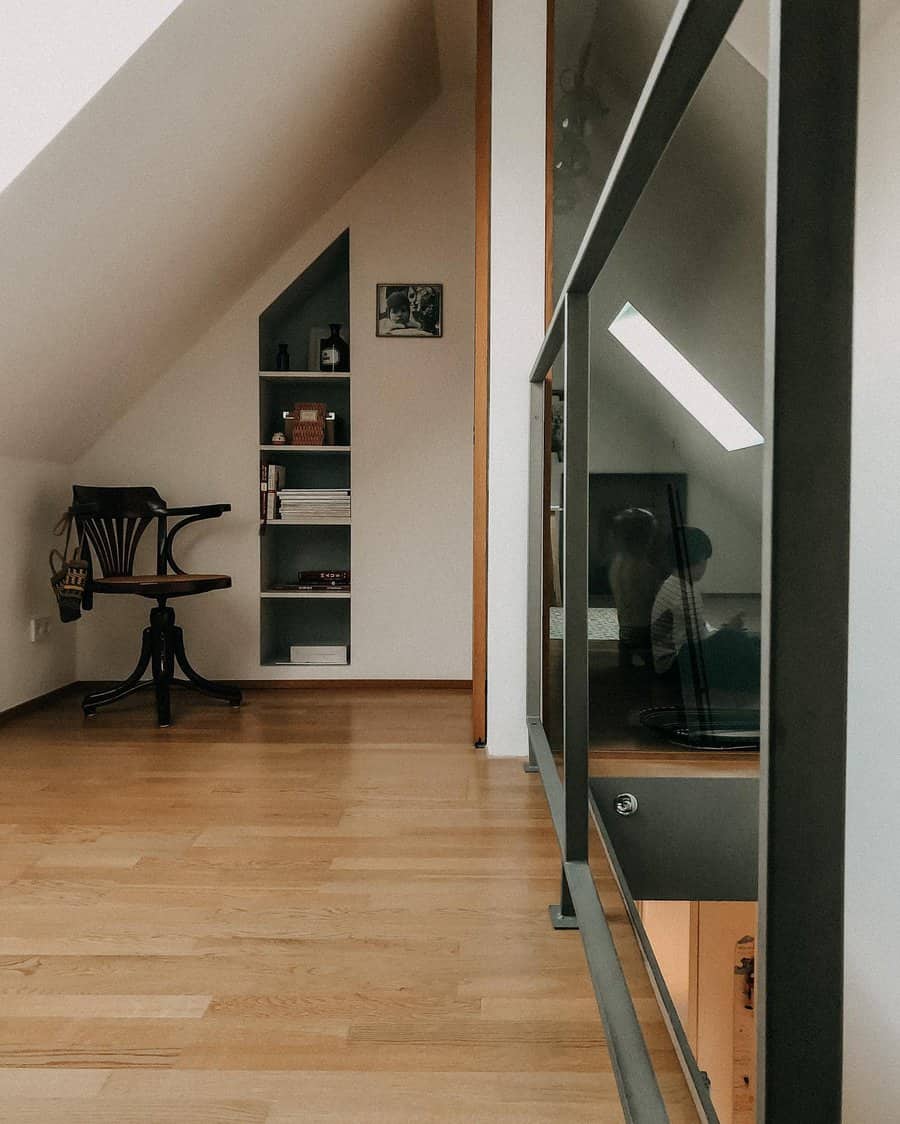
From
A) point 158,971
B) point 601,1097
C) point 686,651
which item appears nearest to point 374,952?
point 158,971

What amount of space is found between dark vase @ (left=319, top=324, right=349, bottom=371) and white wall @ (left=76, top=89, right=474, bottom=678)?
0.10 metres

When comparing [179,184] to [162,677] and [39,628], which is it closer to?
[162,677]

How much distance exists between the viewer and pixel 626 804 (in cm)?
219

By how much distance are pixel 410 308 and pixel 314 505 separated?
97 cm

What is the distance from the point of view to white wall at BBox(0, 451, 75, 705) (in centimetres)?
325

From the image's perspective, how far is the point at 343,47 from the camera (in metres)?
2.86

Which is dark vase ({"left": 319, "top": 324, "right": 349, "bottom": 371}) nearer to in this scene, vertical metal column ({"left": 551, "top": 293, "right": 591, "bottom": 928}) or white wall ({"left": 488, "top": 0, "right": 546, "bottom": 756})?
white wall ({"left": 488, "top": 0, "right": 546, "bottom": 756})

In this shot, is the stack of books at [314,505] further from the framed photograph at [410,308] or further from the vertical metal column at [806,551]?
the vertical metal column at [806,551]

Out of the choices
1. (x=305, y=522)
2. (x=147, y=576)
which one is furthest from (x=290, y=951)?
(x=305, y=522)

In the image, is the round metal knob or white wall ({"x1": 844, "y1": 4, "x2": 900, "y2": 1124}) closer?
white wall ({"x1": 844, "y1": 4, "x2": 900, "y2": 1124})

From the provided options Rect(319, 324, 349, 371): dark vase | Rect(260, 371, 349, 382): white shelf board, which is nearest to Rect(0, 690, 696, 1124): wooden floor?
Rect(260, 371, 349, 382): white shelf board

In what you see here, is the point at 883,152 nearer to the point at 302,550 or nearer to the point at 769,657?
the point at 769,657

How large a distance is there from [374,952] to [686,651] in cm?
140

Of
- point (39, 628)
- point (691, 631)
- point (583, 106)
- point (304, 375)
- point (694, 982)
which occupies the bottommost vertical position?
point (694, 982)
